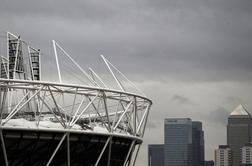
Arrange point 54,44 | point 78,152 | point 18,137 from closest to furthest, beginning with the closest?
point 18,137
point 78,152
point 54,44

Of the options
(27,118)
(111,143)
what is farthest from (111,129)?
(27,118)

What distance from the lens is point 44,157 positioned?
10156 cm

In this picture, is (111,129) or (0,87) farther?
(111,129)

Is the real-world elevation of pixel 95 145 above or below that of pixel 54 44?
below

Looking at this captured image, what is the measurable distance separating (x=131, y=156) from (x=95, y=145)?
1262 cm

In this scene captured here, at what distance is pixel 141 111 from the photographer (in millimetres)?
116875

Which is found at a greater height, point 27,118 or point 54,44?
point 54,44

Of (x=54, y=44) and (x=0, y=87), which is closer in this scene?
(x=0, y=87)

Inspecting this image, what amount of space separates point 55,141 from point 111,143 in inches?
345

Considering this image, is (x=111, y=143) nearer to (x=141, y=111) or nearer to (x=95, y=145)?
(x=95, y=145)

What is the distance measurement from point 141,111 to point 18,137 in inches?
920

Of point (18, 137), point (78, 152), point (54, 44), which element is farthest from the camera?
point (54, 44)

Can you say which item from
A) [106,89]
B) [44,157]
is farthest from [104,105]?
[44,157]

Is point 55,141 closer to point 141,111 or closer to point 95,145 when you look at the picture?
point 95,145
